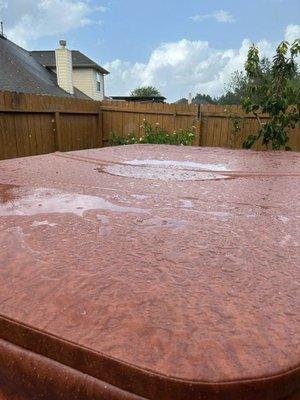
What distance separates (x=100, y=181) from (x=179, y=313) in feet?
2.82

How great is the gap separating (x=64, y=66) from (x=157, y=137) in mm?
11780

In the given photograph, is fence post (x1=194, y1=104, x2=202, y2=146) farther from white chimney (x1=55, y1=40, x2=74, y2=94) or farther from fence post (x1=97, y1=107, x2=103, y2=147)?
white chimney (x1=55, y1=40, x2=74, y2=94)

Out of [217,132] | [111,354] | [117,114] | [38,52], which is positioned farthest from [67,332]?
[38,52]

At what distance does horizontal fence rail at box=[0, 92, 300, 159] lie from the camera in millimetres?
5895

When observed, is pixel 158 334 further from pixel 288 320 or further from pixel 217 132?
pixel 217 132

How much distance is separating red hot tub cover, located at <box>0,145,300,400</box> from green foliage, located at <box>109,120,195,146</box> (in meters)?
6.64

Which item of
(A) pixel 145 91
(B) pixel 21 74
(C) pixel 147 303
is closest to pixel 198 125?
(C) pixel 147 303

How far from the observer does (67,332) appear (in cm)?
36

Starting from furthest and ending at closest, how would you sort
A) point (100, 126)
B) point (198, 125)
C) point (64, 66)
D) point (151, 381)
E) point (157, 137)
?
point (64, 66) < point (100, 126) < point (198, 125) < point (157, 137) < point (151, 381)

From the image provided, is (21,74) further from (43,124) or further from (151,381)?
(151,381)

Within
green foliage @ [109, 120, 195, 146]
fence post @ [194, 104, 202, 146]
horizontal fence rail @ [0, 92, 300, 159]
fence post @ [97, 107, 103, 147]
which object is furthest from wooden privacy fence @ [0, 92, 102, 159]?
Answer: fence post @ [194, 104, 202, 146]

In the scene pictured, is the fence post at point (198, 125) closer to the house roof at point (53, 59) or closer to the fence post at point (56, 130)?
the fence post at point (56, 130)

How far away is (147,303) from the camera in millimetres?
409

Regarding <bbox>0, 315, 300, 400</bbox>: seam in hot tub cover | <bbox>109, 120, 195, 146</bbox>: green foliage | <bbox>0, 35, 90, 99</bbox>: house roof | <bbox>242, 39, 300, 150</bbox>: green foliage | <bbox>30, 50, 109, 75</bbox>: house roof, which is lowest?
<bbox>109, 120, 195, 146</bbox>: green foliage
